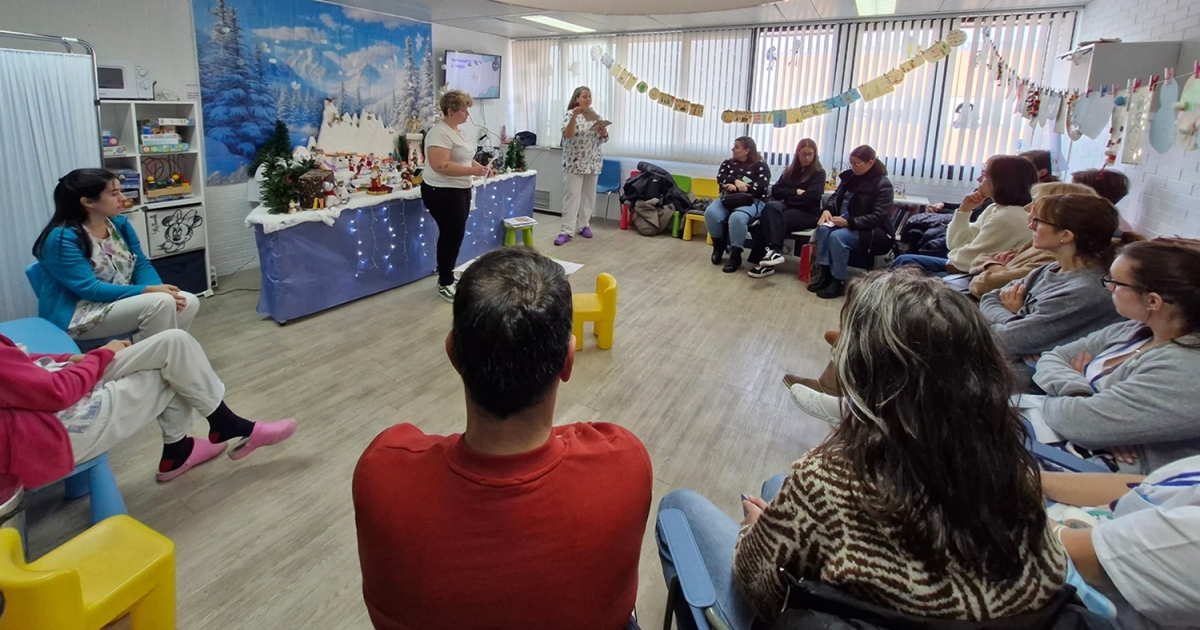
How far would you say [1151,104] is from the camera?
306 cm

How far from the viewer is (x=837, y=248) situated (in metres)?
4.89

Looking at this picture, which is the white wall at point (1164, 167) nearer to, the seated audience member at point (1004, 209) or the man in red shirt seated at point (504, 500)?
the seated audience member at point (1004, 209)

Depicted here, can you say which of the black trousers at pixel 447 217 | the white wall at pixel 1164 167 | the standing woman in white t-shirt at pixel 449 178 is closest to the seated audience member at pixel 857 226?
the white wall at pixel 1164 167

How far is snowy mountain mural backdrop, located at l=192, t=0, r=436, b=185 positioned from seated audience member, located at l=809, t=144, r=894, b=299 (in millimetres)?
4316

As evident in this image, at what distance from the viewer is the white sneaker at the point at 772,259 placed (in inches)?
217

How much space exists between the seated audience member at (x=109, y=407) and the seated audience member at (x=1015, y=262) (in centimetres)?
329

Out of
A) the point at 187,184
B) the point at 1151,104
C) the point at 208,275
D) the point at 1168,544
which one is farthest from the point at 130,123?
the point at 1151,104

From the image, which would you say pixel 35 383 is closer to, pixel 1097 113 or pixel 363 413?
pixel 363 413

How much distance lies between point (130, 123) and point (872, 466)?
4.67 meters

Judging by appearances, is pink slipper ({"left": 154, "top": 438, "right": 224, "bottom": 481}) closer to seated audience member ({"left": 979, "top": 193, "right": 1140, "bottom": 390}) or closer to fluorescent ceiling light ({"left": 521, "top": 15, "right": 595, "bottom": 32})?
seated audience member ({"left": 979, "top": 193, "right": 1140, "bottom": 390})

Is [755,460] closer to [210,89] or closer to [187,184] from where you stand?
[187,184]

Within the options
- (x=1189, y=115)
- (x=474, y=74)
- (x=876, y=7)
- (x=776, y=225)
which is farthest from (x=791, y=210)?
(x=474, y=74)

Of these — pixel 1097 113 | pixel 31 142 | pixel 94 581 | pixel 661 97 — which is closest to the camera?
pixel 94 581

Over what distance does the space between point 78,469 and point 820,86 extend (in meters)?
6.48
